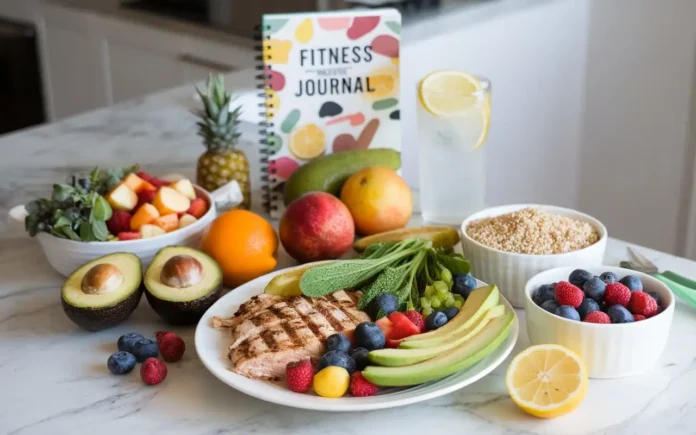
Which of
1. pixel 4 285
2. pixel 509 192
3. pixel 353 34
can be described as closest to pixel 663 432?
pixel 353 34

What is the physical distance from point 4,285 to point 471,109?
0.79 meters

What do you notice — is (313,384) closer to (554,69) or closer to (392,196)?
(392,196)

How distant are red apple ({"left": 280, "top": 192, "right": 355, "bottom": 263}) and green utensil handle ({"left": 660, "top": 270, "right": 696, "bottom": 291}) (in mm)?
462

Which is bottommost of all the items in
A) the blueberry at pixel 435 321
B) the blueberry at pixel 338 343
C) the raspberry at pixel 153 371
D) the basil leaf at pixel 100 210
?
the raspberry at pixel 153 371

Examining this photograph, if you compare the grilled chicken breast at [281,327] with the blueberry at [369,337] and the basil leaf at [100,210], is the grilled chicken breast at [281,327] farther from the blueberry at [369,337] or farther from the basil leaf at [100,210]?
the basil leaf at [100,210]

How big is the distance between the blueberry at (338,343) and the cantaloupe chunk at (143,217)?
405 millimetres

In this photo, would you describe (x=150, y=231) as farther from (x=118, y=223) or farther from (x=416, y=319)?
(x=416, y=319)

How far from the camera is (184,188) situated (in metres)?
1.40

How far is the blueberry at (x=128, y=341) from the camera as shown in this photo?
1127mm

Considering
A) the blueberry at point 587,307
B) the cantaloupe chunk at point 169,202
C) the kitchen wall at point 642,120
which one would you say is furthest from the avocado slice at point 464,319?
the kitchen wall at point 642,120

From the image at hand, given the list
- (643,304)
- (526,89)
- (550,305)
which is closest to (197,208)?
(550,305)

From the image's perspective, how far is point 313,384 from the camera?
998 millimetres

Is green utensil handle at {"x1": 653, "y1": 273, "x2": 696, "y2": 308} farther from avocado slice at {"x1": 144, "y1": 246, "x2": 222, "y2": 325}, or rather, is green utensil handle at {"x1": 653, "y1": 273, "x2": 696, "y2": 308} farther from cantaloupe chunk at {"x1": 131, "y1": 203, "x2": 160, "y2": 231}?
cantaloupe chunk at {"x1": 131, "y1": 203, "x2": 160, "y2": 231}

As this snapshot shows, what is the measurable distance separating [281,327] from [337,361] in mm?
107
